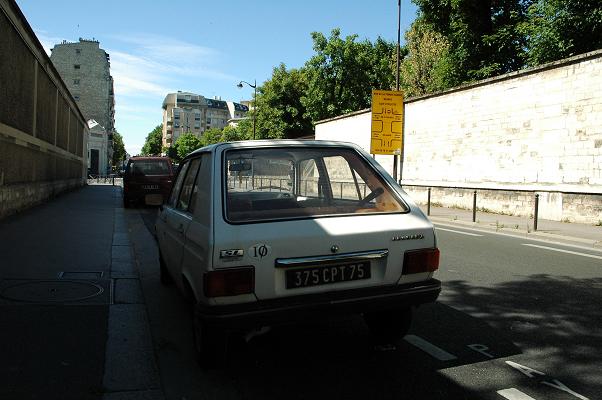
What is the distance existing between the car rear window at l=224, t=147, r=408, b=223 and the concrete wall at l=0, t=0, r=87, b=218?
9.77m

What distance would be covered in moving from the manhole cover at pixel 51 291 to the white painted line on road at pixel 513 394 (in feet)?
13.4

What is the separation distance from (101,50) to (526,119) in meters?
93.9

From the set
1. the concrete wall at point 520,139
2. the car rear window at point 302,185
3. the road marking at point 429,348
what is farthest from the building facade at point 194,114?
the road marking at point 429,348

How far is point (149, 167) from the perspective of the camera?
17.5 m

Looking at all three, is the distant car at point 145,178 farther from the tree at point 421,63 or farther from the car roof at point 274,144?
the tree at point 421,63

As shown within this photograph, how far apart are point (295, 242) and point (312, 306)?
41 centimetres

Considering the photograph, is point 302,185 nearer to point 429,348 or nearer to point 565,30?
point 429,348

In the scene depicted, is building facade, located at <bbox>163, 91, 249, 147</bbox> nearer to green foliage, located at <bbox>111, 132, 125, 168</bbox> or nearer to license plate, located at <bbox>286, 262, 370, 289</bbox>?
green foliage, located at <bbox>111, 132, 125, 168</bbox>

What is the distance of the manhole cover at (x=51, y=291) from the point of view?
511 cm

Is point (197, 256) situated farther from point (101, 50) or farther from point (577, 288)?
point (101, 50)

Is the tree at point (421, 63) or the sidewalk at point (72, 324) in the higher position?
the tree at point (421, 63)

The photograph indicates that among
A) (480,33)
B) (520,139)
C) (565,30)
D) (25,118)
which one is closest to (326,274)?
(25,118)

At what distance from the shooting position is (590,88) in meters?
13.9

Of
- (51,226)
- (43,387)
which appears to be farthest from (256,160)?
(51,226)
